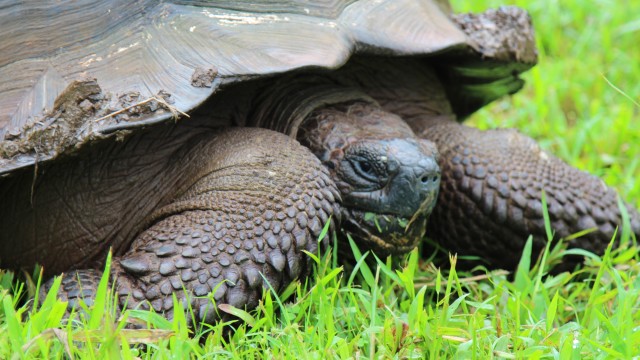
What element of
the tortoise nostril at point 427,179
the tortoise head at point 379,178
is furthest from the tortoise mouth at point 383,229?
the tortoise nostril at point 427,179

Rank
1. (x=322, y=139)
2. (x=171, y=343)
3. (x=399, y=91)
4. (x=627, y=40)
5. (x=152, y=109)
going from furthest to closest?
(x=627, y=40) → (x=399, y=91) → (x=322, y=139) → (x=152, y=109) → (x=171, y=343)

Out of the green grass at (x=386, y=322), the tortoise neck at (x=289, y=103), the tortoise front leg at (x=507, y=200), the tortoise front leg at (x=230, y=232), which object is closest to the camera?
the green grass at (x=386, y=322)

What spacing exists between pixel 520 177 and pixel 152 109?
4.57 feet

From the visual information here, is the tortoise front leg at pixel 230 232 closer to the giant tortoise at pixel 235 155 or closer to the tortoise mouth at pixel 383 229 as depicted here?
the giant tortoise at pixel 235 155

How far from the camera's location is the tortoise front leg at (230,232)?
Answer: 2.43 meters

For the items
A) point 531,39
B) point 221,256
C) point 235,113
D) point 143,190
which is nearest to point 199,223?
point 221,256

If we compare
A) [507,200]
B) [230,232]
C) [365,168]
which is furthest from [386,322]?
[507,200]

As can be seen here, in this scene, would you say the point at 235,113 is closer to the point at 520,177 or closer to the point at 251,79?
the point at 251,79

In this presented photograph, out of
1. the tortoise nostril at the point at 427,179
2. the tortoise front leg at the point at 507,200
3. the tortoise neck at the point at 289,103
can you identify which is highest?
the tortoise neck at the point at 289,103

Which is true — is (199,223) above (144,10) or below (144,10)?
below

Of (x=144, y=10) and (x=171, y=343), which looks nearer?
(x=171, y=343)

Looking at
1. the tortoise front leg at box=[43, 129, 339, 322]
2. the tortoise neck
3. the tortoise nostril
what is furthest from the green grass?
the tortoise neck

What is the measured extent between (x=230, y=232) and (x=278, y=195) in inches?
7.8

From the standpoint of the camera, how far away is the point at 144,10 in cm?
266
